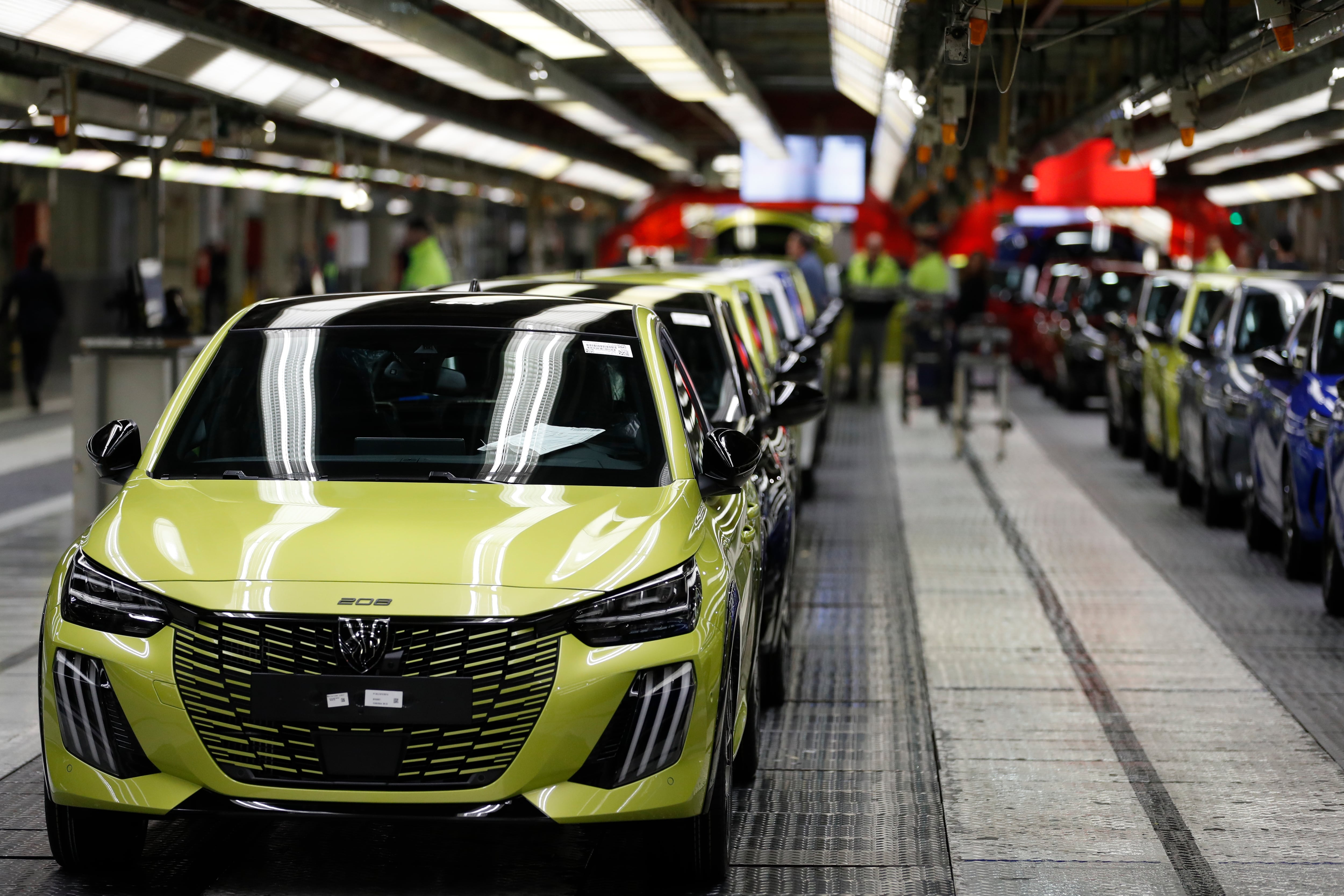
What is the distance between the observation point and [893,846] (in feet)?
17.6

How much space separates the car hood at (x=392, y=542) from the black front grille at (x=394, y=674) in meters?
0.06

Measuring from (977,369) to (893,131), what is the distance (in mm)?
4823

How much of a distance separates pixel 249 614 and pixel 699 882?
1.47 metres

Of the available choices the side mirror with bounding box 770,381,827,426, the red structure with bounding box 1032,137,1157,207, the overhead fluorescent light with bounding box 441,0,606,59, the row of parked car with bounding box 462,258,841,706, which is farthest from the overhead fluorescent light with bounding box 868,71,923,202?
the side mirror with bounding box 770,381,827,426

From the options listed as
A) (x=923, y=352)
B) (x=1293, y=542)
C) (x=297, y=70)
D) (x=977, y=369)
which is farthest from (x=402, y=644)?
(x=923, y=352)

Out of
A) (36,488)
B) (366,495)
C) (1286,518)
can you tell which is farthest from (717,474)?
(36,488)

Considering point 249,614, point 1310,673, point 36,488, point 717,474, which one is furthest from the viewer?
point 36,488

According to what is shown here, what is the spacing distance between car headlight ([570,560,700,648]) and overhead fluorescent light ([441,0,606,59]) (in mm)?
5594

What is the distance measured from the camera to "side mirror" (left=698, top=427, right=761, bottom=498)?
5176 millimetres

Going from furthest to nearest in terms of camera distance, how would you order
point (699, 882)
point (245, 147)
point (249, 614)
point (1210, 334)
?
point (245, 147) → point (1210, 334) → point (699, 882) → point (249, 614)

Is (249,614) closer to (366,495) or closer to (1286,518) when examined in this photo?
(366,495)

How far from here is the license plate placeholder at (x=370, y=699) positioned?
4281mm

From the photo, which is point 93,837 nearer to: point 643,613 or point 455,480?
point 455,480

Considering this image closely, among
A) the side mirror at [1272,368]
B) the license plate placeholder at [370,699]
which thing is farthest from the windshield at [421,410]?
the side mirror at [1272,368]
